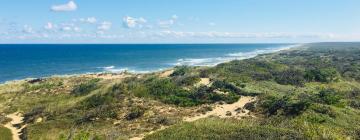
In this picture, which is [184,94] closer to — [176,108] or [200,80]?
[176,108]

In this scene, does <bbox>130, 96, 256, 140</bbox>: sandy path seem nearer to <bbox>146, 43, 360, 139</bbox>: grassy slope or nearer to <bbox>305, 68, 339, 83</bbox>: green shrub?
<bbox>146, 43, 360, 139</bbox>: grassy slope

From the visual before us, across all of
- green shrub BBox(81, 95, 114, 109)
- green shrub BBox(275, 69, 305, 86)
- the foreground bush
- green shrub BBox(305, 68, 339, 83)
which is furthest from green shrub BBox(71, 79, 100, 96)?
green shrub BBox(305, 68, 339, 83)

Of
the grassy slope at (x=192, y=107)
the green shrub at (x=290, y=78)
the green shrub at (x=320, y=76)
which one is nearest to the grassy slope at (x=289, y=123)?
the grassy slope at (x=192, y=107)

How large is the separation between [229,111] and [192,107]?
463 cm

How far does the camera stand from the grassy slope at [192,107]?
3191 cm

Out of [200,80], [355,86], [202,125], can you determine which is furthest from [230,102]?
[355,86]

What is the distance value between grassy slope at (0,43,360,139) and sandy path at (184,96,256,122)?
113cm

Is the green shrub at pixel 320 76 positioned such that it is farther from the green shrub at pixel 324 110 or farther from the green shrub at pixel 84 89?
the green shrub at pixel 84 89

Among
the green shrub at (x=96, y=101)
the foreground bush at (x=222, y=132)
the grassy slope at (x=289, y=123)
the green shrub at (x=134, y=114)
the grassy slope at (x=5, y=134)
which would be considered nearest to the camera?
the foreground bush at (x=222, y=132)

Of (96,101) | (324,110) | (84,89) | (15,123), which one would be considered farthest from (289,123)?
(84,89)

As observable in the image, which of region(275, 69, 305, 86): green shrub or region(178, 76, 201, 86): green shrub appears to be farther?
region(275, 69, 305, 86): green shrub

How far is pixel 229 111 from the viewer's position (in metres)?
40.5

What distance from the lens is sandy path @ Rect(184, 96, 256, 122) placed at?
3856 cm

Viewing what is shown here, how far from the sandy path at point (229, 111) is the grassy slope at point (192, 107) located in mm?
1134
